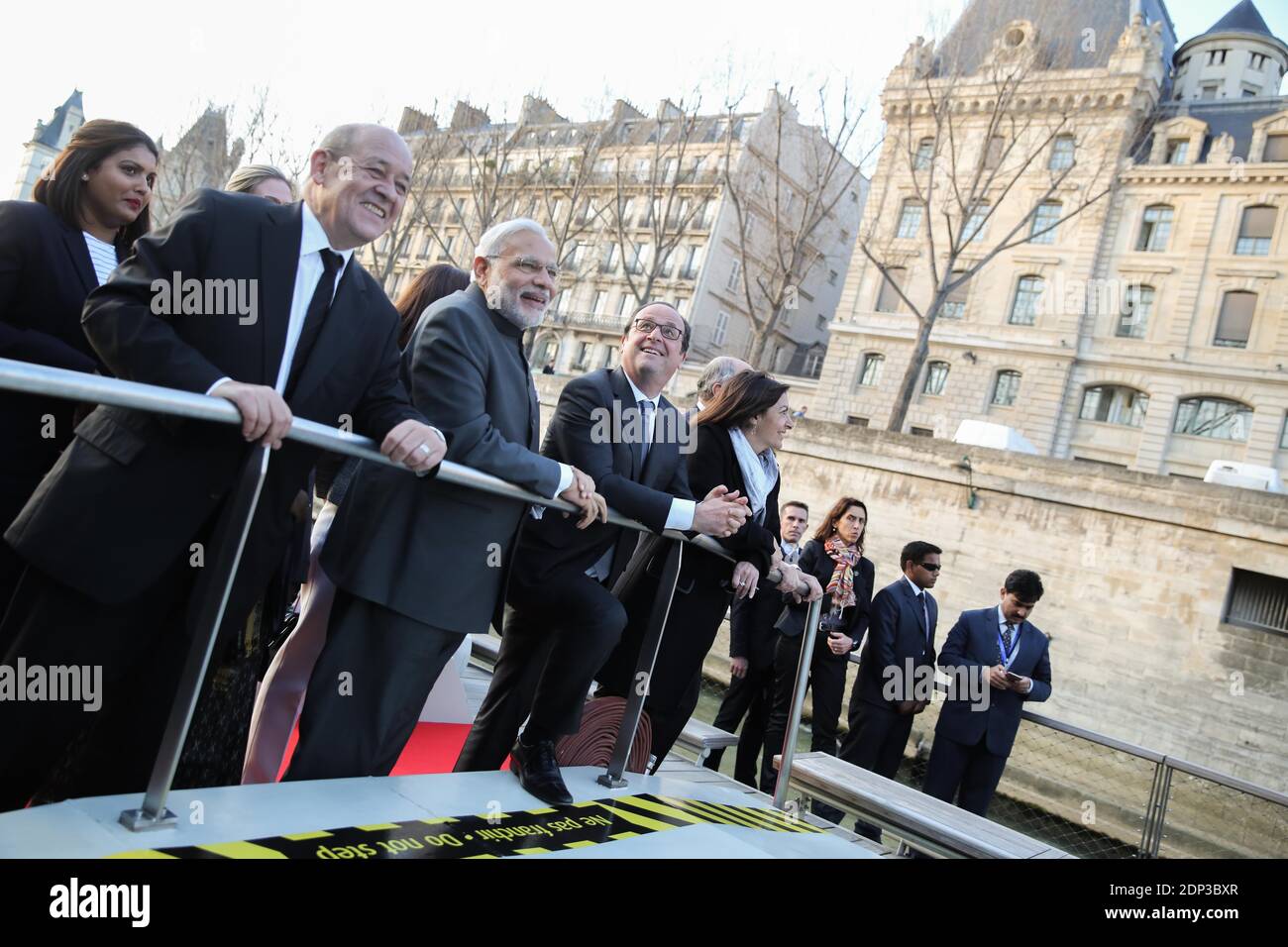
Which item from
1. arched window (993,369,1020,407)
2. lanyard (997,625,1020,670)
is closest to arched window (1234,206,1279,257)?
arched window (993,369,1020,407)

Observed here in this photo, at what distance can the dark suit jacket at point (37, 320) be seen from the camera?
2.54 meters

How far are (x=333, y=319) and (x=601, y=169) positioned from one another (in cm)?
4118

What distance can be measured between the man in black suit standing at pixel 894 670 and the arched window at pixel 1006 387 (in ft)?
88.8

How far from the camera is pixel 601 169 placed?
41.4m

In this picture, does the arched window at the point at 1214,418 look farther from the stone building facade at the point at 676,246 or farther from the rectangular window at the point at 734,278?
the rectangular window at the point at 734,278

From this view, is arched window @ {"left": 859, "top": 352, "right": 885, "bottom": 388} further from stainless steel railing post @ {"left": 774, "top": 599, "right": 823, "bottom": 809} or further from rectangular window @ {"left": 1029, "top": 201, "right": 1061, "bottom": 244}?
stainless steel railing post @ {"left": 774, "top": 599, "right": 823, "bottom": 809}

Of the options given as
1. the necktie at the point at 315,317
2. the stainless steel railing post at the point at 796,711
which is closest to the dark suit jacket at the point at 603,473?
the stainless steel railing post at the point at 796,711

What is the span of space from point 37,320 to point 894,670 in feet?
17.2

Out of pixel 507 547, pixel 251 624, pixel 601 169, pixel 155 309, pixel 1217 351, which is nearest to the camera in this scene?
pixel 155 309

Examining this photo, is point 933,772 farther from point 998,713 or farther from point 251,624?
point 251,624

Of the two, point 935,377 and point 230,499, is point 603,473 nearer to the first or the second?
point 230,499

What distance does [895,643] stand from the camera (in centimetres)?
638

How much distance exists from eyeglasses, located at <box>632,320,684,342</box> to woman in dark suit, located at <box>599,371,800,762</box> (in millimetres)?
551
